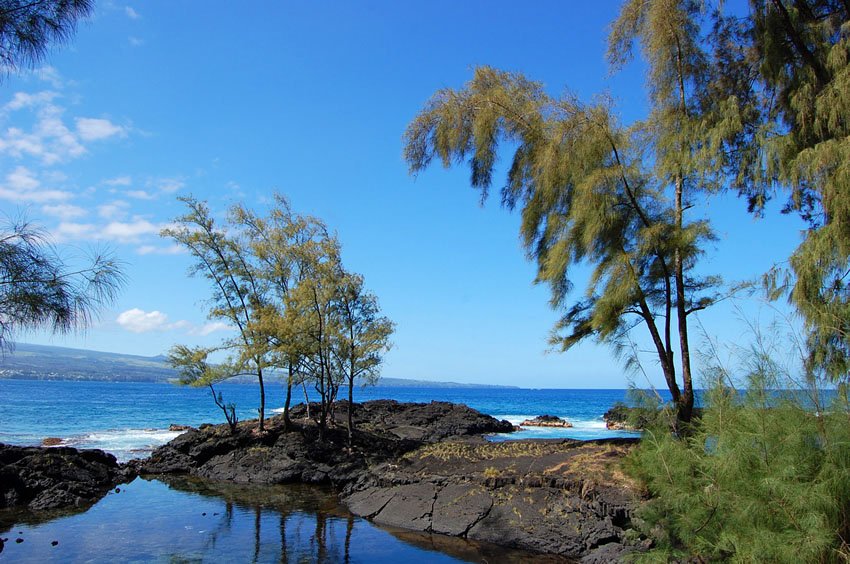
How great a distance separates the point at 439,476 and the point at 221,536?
455cm

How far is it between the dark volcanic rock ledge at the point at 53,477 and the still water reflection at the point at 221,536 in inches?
26.4

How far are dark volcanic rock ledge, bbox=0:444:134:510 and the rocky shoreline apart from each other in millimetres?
59

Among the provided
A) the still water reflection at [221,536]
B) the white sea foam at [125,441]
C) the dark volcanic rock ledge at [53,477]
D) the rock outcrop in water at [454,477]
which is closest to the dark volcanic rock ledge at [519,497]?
the rock outcrop in water at [454,477]

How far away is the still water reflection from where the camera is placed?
873 centimetres

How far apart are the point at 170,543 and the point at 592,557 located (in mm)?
6876

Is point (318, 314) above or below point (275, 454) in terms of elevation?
above

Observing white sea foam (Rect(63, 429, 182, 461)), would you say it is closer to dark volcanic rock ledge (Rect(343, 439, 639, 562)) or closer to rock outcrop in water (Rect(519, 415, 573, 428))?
dark volcanic rock ledge (Rect(343, 439, 639, 562))

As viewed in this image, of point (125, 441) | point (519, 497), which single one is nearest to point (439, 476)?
point (519, 497)

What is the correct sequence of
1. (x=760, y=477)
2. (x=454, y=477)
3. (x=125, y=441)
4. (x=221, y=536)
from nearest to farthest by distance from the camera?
(x=760, y=477) → (x=221, y=536) → (x=454, y=477) → (x=125, y=441)

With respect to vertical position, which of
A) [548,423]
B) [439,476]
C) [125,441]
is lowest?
[125,441]

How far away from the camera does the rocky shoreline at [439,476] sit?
364 inches

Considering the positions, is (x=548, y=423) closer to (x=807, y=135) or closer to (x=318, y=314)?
(x=318, y=314)

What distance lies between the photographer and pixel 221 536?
32.4 feet

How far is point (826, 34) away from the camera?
→ 8648 millimetres
